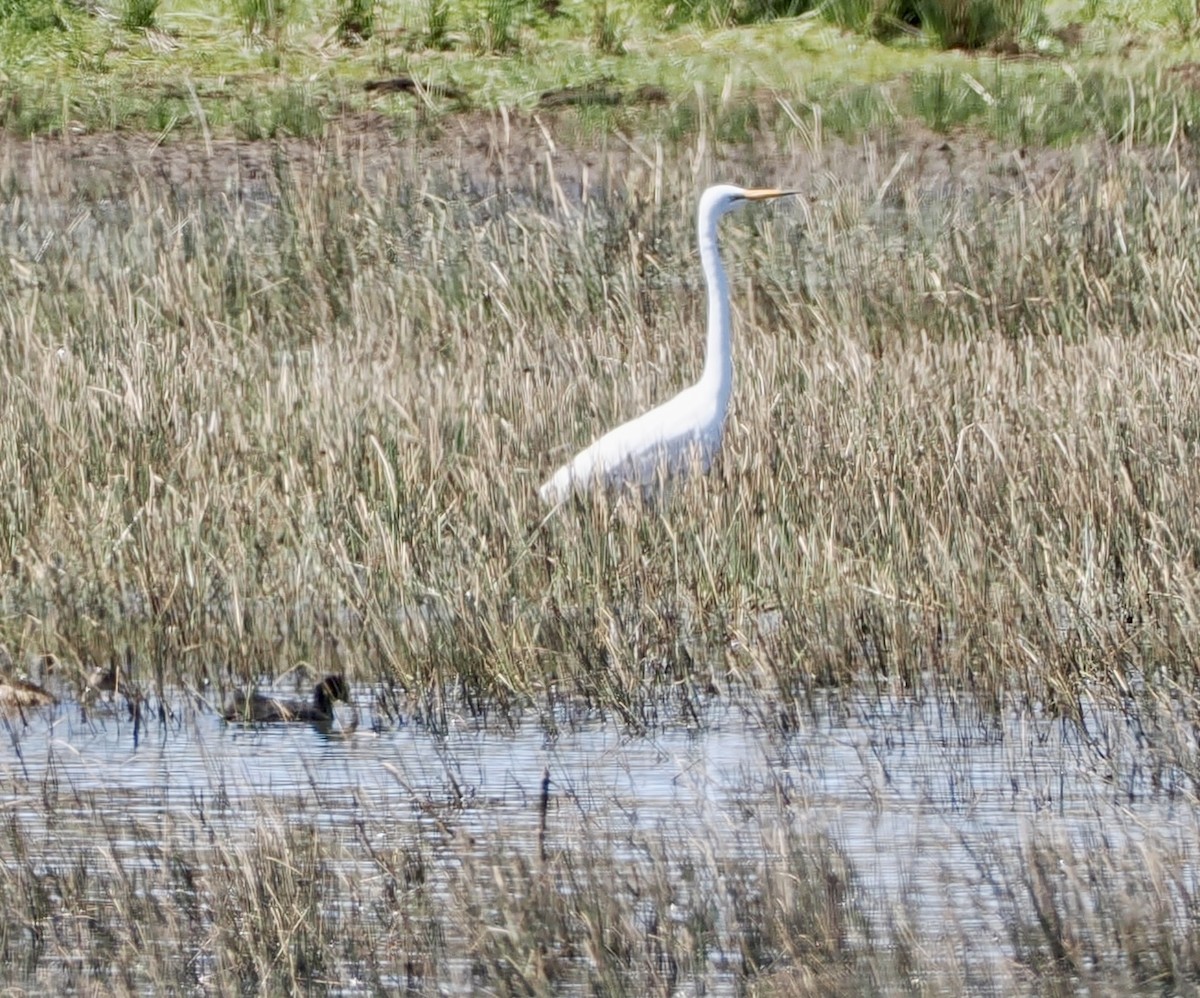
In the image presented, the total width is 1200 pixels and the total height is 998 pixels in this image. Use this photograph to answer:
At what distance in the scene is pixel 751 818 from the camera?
452 cm

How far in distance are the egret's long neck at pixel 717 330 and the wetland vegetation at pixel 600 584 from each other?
257 millimetres

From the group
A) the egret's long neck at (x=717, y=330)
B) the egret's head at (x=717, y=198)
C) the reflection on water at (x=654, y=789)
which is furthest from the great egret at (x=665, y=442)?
the reflection on water at (x=654, y=789)

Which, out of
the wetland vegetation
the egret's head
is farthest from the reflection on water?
the egret's head

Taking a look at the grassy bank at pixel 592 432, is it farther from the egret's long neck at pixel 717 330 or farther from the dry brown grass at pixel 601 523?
the egret's long neck at pixel 717 330

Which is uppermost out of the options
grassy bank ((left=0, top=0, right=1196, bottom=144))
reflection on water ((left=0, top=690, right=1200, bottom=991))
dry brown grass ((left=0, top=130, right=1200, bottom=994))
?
grassy bank ((left=0, top=0, right=1196, bottom=144))

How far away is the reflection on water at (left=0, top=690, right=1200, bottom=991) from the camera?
425cm

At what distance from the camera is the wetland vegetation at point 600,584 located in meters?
3.85

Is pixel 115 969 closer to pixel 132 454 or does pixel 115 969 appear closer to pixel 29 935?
pixel 29 935

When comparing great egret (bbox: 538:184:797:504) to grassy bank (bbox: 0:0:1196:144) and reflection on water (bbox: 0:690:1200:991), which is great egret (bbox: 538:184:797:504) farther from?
grassy bank (bbox: 0:0:1196:144)

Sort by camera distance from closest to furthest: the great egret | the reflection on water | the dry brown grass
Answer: the dry brown grass, the reflection on water, the great egret

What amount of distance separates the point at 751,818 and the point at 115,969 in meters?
1.33

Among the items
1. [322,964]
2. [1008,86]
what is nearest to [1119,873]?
[322,964]

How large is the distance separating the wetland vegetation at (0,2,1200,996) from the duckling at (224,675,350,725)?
0.26 feet

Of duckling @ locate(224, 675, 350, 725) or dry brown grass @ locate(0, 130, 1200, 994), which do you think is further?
duckling @ locate(224, 675, 350, 725)
